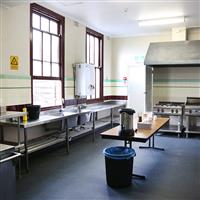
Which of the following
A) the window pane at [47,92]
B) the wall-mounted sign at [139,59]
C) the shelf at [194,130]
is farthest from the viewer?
the wall-mounted sign at [139,59]

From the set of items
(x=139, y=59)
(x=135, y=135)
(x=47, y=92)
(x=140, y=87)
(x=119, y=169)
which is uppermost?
(x=139, y=59)

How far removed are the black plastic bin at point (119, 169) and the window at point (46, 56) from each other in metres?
2.31

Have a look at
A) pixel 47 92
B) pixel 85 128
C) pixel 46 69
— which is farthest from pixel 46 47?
pixel 85 128

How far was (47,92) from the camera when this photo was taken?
557 cm

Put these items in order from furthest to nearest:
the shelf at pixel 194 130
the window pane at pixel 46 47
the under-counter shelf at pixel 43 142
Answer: the shelf at pixel 194 130
the window pane at pixel 46 47
the under-counter shelf at pixel 43 142

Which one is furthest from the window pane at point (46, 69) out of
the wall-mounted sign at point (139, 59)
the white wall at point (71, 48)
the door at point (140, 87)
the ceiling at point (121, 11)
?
the wall-mounted sign at point (139, 59)

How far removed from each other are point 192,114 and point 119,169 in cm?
378

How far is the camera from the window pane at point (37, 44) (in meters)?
5.10

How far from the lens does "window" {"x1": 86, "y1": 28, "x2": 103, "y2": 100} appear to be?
7196 millimetres

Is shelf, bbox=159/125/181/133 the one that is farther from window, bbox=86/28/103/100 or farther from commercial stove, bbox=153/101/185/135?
window, bbox=86/28/103/100

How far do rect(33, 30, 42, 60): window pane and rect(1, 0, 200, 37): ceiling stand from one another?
0.61 metres

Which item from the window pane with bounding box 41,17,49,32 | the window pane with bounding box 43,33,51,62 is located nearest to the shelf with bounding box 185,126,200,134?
the window pane with bounding box 43,33,51,62

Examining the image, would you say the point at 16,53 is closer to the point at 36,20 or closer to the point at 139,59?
the point at 36,20

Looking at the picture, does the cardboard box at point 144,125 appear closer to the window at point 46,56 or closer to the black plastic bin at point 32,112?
the black plastic bin at point 32,112
